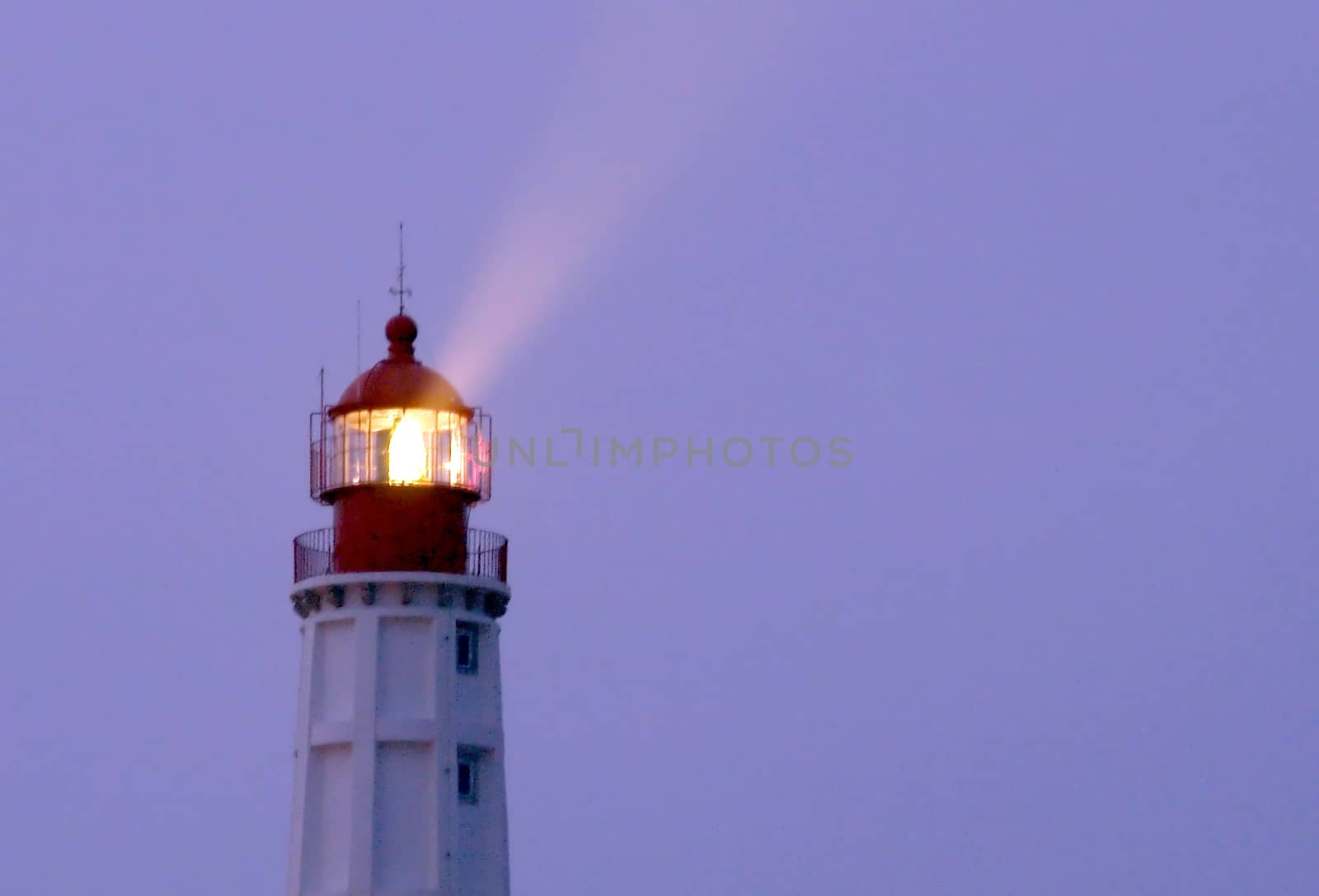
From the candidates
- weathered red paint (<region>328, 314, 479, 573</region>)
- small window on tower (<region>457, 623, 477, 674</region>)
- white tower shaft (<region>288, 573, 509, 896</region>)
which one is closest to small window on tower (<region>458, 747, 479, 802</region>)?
white tower shaft (<region>288, 573, 509, 896</region>)

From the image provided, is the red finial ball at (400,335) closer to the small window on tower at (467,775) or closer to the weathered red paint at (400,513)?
the weathered red paint at (400,513)

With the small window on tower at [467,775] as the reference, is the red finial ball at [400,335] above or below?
above

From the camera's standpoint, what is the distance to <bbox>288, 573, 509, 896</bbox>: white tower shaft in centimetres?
6825

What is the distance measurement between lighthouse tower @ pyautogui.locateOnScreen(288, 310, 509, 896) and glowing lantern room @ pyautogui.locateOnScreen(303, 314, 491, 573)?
2 cm

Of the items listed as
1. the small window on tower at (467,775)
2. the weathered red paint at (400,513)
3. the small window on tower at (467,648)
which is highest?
the weathered red paint at (400,513)

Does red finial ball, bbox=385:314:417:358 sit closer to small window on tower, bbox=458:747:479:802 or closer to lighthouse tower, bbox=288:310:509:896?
lighthouse tower, bbox=288:310:509:896

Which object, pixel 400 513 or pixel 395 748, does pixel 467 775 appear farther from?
pixel 400 513

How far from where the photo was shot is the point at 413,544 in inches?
2717

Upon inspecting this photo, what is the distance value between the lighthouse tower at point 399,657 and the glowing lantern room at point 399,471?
2 centimetres

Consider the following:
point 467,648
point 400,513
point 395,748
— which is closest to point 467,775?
point 395,748

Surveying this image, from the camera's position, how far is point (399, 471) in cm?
6950

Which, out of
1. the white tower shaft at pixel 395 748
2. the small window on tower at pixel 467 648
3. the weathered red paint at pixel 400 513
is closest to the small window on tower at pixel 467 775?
the white tower shaft at pixel 395 748

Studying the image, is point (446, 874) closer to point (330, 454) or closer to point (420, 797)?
point (420, 797)

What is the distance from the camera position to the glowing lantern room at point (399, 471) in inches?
2719
